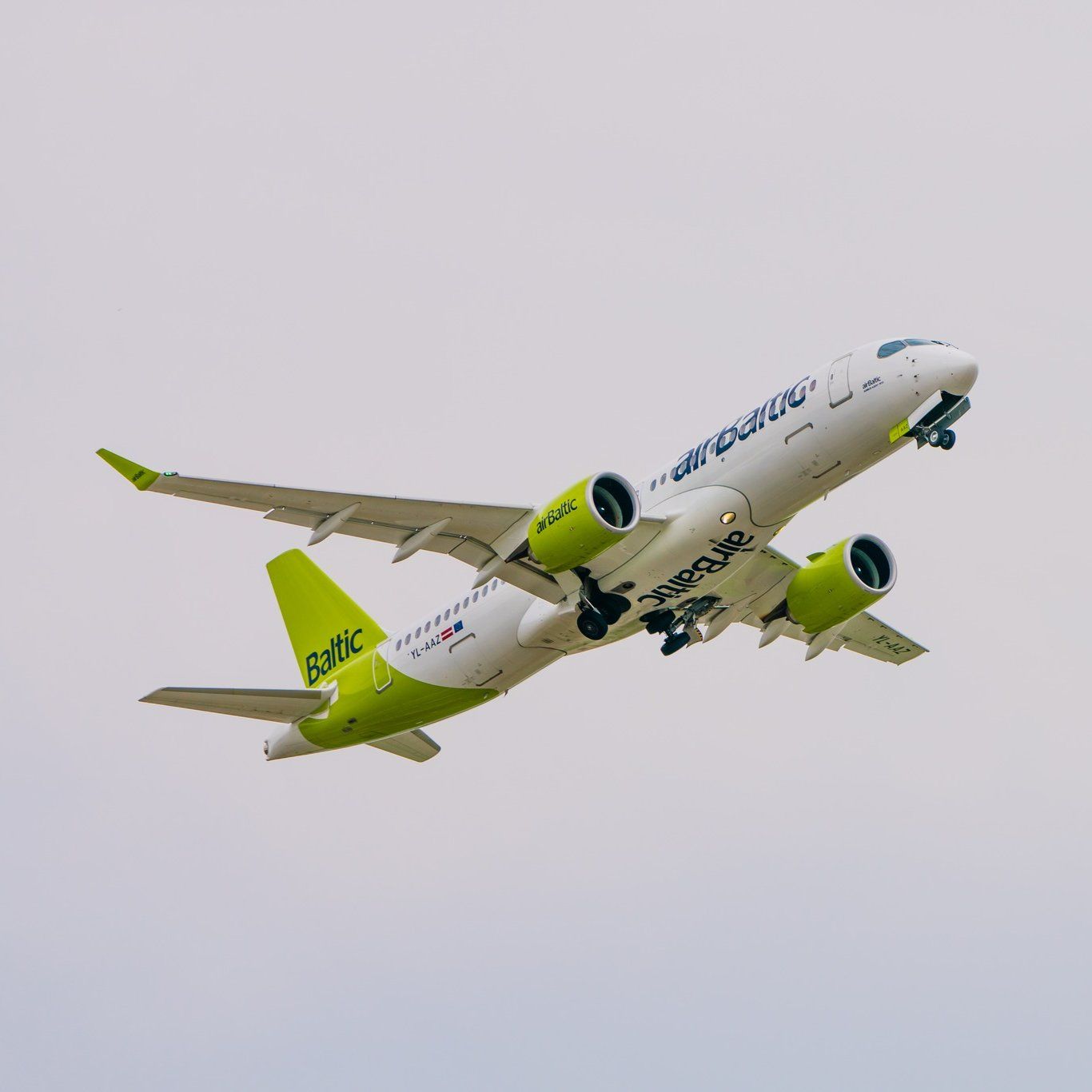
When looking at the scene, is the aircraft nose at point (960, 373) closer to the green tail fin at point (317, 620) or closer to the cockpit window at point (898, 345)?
the cockpit window at point (898, 345)

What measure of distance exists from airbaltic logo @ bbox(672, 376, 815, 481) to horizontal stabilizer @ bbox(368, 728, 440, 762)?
11.1 m

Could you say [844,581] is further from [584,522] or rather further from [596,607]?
[584,522]

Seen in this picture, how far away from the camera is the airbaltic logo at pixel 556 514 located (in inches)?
1304

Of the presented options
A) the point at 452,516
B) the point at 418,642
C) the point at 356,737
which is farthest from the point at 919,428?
the point at 356,737

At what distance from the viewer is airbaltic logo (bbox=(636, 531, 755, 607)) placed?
1332 inches

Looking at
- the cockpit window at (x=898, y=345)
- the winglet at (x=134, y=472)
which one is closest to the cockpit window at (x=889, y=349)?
the cockpit window at (x=898, y=345)

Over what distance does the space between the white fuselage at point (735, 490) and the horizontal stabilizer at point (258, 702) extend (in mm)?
4154

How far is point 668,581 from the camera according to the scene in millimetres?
34781

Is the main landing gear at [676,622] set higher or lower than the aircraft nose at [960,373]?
lower

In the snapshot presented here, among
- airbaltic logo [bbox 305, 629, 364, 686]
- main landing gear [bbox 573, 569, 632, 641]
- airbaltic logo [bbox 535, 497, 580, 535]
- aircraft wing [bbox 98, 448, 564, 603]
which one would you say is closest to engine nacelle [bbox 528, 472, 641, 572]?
airbaltic logo [bbox 535, 497, 580, 535]

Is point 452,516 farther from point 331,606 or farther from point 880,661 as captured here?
point 880,661

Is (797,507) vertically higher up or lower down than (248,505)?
lower down

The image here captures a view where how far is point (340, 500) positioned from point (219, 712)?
7.45 m

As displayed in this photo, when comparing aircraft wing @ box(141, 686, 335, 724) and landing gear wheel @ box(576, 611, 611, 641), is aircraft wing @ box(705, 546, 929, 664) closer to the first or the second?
landing gear wheel @ box(576, 611, 611, 641)
